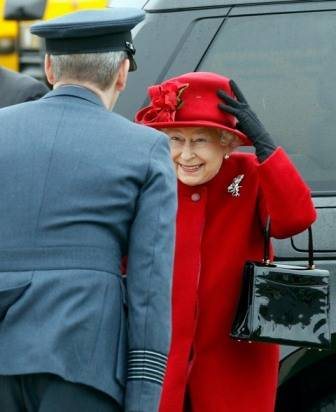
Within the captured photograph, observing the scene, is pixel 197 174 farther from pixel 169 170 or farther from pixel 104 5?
pixel 104 5

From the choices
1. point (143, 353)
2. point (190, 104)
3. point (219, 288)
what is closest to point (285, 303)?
point (219, 288)

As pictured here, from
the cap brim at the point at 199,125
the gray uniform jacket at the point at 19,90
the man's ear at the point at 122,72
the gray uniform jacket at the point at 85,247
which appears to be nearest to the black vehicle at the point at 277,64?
the gray uniform jacket at the point at 19,90

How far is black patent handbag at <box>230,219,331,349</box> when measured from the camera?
11.0 feet

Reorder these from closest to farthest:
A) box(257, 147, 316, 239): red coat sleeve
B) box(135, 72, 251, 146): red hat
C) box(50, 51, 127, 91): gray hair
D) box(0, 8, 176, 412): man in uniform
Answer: box(0, 8, 176, 412): man in uniform
box(50, 51, 127, 91): gray hair
box(257, 147, 316, 239): red coat sleeve
box(135, 72, 251, 146): red hat

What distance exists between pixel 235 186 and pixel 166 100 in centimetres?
30

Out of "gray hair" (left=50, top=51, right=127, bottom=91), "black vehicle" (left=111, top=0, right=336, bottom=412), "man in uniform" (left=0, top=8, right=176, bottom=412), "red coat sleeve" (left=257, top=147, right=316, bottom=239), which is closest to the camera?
"man in uniform" (left=0, top=8, right=176, bottom=412)

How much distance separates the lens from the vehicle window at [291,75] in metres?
4.03

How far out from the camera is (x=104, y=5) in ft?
14.4

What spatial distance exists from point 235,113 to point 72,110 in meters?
0.70

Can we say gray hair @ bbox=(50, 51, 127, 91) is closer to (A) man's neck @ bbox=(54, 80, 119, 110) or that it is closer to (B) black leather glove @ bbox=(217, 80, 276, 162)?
(A) man's neck @ bbox=(54, 80, 119, 110)

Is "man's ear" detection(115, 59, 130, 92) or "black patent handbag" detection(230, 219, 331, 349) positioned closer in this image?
"man's ear" detection(115, 59, 130, 92)

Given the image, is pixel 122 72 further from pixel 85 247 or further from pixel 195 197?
pixel 195 197

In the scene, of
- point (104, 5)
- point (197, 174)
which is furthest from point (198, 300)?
point (104, 5)

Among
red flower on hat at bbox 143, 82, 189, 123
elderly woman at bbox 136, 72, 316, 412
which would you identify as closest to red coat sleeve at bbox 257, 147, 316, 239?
elderly woman at bbox 136, 72, 316, 412
